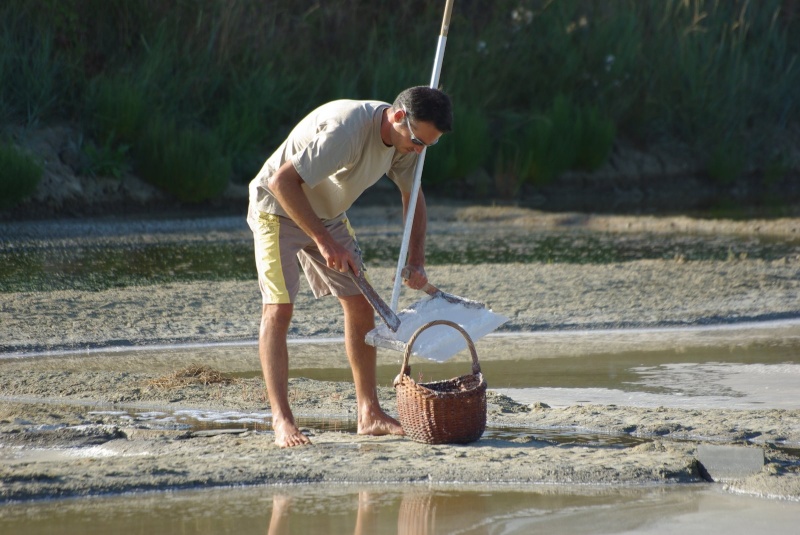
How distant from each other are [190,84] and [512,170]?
4.60m

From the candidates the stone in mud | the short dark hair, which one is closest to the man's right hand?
the short dark hair

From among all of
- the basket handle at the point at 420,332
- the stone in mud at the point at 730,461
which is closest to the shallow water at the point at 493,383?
the stone in mud at the point at 730,461

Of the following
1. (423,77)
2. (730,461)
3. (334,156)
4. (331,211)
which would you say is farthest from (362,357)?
(423,77)

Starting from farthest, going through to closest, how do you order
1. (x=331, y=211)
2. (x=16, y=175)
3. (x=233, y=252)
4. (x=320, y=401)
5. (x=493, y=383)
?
(x=16, y=175), (x=233, y=252), (x=493, y=383), (x=320, y=401), (x=331, y=211)

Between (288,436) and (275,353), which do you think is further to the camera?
(275,353)

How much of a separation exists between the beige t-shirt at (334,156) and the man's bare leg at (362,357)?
0.44 meters

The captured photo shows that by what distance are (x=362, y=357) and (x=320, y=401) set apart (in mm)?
596

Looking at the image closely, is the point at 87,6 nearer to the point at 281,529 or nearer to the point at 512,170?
the point at 512,170

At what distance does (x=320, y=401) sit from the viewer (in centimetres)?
574

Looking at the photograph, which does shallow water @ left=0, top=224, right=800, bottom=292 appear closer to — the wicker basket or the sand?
the sand

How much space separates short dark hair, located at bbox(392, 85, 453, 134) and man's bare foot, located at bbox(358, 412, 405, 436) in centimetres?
131

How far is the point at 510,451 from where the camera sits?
186 inches

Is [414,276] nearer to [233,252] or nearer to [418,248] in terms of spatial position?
[418,248]

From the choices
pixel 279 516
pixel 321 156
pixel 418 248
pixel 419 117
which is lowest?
pixel 279 516
